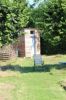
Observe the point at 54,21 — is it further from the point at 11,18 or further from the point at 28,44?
the point at 28,44

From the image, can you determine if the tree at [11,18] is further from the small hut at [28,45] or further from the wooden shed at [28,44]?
the wooden shed at [28,44]

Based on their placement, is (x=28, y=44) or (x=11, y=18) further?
(x=28, y=44)

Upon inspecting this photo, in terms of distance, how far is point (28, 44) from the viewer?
35500 mm

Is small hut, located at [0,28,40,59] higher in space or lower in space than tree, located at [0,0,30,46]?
lower

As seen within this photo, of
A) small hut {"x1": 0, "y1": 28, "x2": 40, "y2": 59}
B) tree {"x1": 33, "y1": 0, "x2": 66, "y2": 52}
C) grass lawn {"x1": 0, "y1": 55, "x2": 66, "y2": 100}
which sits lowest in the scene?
small hut {"x1": 0, "y1": 28, "x2": 40, "y2": 59}

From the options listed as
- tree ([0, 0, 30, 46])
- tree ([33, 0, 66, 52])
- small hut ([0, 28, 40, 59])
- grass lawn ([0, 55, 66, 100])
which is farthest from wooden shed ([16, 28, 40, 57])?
grass lawn ([0, 55, 66, 100])

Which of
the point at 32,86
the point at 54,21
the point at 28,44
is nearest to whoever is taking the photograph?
the point at 32,86

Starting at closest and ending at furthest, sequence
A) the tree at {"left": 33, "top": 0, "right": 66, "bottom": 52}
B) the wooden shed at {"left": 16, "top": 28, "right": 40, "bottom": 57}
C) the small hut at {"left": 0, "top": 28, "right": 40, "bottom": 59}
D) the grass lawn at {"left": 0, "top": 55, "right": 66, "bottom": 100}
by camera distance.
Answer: the grass lawn at {"left": 0, "top": 55, "right": 66, "bottom": 100} → the tree at {"left": 33, "top": 0, "right": 66, "bottom": 52} → the small hut at {"left": 0, "top": 28, "right": 40, "bottom": 59} → the wooden shed at {"left": 16, "top": 28, "right": 40, "bottom": 57}

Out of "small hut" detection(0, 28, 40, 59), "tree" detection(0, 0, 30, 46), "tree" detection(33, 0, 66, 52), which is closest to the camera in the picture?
"tree" detection(0, 0, 30, 46)

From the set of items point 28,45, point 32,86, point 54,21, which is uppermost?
point 54,21

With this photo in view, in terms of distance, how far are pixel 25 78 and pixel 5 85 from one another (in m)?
2.80

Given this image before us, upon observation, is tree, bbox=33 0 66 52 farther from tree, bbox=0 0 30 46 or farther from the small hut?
the small hut

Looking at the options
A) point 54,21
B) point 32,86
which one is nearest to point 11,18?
point 54,21

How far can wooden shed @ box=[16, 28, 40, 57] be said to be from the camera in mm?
35188
